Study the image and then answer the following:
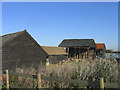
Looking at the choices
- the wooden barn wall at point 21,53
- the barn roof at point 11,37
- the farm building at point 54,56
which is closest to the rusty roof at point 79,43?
the farm building at point 54,56

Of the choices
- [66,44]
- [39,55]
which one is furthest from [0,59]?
[66,44]

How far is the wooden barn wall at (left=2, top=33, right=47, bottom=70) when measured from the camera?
14.0 m

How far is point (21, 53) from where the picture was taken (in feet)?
50.5

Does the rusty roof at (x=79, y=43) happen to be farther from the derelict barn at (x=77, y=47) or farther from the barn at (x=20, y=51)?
the barn at (x=20, y=51)

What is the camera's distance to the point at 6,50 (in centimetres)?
1397

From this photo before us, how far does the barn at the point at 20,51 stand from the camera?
1405 cm

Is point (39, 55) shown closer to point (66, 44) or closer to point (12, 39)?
point (12, 39)

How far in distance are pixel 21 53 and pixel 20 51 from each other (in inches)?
10.0

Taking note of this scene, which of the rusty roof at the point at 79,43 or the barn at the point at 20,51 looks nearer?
the barn at the point at 20,51

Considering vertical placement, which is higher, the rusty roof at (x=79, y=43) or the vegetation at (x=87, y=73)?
the rusty roof at (x=79, y=43)

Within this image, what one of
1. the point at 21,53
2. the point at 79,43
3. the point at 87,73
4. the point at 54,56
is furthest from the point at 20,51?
the point at 79,43

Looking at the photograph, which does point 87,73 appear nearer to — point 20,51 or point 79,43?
point 20,51

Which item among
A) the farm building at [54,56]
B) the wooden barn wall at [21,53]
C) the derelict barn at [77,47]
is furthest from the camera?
the derelict barn at [77,47]

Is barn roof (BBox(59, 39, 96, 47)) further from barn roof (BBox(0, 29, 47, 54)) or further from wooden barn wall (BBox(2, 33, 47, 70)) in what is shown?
barn roof (BBox(0, 29, 47, 54))
